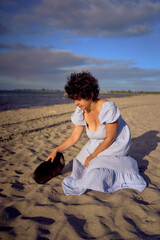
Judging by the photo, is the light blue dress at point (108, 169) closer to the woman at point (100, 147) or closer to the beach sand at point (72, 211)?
the woman at point (100, 147)

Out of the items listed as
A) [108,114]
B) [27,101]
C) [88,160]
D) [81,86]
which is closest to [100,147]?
[88,160]

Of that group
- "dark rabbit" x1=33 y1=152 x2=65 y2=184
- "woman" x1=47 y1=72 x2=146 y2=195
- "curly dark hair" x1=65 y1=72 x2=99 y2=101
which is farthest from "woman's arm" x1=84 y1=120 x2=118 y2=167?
"dark rabbit" x1=33 y1=152 x2=65 y2=184

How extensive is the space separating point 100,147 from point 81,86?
34.1 inches

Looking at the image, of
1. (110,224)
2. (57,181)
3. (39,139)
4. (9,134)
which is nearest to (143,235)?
(110,224)

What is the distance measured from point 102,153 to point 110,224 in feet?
3.12

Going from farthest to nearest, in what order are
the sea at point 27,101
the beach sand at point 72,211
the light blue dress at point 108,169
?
the sea at point 27,101
the light blue dress at point 108,169
the beach sand at point 72,211

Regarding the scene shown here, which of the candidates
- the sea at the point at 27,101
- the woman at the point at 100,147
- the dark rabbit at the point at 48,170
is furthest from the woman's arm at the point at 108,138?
the sea at the point at 27,101

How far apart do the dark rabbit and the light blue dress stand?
335 millimetres

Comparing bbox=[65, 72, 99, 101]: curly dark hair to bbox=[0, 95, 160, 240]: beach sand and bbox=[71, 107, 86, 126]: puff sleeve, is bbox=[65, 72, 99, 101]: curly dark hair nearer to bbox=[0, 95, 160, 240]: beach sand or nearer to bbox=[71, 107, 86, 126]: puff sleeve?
bbox=[71, 107, 86, 126]: puff sleeve

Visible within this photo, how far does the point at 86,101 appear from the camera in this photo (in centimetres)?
228

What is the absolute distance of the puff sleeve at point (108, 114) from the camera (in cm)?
218

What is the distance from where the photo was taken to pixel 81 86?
2.14m

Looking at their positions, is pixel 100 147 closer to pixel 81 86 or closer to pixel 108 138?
pixel 108 138

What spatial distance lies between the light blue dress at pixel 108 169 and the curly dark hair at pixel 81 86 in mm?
272
